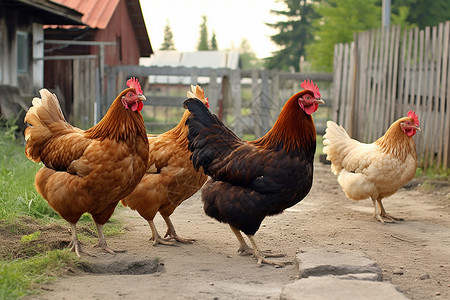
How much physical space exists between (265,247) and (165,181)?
124cm

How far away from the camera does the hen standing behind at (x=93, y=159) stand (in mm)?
4906

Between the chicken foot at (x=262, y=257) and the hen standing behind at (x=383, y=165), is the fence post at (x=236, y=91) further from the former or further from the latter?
the chicken foot at (x=262, y=257)

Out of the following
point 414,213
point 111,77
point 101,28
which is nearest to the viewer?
point 414,213

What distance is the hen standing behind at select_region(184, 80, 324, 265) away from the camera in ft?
16.4

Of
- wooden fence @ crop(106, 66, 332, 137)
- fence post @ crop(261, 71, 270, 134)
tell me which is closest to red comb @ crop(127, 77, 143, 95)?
wooden fence @ crop(106, 66, 332, 137)

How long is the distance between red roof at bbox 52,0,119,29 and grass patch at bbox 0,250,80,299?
15.1 m

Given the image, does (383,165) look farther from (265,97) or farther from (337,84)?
(265,97)

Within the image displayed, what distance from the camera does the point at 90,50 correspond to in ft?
62.6

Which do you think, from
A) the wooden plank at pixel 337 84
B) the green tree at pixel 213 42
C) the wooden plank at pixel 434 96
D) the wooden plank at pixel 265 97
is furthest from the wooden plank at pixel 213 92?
the green tree at pixel 213 42

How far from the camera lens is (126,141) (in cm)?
501

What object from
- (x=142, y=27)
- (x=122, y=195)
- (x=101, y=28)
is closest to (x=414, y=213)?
(x=122, y=195)

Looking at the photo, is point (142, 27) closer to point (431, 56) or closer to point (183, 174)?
point (431, 56)

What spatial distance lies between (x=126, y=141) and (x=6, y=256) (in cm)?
143

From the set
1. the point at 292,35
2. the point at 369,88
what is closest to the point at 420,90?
the point at 369,88
